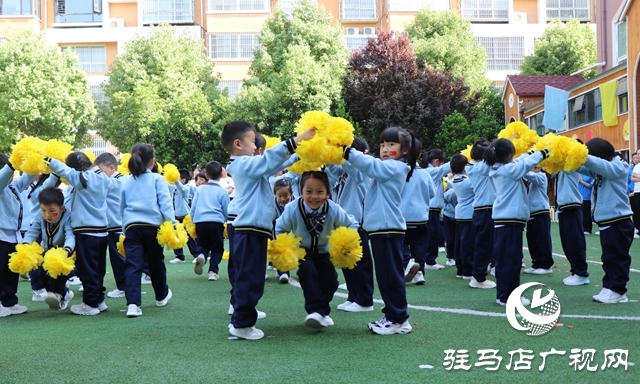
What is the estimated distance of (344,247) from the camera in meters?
6.55

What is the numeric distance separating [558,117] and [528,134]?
79.0 ft

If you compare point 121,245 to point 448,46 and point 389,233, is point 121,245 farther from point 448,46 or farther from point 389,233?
point 448,46

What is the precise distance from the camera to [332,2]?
55.3 m

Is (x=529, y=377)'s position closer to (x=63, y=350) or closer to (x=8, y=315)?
(x=63, y=350)

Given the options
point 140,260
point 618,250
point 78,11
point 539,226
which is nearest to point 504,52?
point 78,11

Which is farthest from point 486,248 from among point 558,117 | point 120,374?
point 558,117

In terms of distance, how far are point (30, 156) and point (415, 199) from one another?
464cm

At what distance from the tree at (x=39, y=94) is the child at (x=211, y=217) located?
2982 centimetres

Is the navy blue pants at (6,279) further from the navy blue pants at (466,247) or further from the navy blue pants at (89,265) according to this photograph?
the navy blue pants at (466,247)

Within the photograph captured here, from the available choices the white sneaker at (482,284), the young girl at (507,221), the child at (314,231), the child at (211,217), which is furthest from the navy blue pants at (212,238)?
the child at (314,231)

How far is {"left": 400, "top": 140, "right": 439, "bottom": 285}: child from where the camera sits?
390 inches

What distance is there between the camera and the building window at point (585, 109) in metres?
29.9

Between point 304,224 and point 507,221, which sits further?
point 507,221

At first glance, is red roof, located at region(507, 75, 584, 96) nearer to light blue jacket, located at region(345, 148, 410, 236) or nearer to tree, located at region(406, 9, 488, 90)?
tree, located at region(406, 9, 488, 90)
